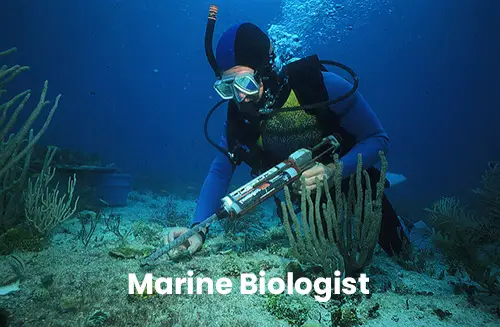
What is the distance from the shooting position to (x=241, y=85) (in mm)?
2836

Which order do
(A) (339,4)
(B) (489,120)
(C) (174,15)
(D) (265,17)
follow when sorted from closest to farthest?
(A) (339,4) < (D) (265,17) < (C) (174,15) < (B) (489,120)

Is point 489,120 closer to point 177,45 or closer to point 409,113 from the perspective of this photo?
point 409,113

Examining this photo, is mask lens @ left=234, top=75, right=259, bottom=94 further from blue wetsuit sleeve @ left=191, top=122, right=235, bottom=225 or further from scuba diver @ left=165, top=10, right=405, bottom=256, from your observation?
blue wetsuit sleeve @ left=191, top=122, right=235, bottom=225

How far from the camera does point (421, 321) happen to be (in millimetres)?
1997

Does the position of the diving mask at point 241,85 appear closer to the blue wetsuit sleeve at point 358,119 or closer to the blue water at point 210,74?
the blue wetsuit sleeve at point 358,119

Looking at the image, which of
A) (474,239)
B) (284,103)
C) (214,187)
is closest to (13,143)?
(214,187)

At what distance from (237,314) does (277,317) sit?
1.03ft

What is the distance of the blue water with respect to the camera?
34.7m

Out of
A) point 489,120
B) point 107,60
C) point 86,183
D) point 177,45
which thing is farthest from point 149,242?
point 489,120

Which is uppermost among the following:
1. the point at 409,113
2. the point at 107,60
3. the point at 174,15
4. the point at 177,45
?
the point at 174,15

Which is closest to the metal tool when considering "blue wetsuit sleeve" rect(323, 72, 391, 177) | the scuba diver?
the scuba diver

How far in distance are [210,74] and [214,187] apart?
255 feet

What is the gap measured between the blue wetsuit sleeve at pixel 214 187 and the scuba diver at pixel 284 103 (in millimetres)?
19

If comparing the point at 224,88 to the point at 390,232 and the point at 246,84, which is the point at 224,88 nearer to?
the point at 246,84
